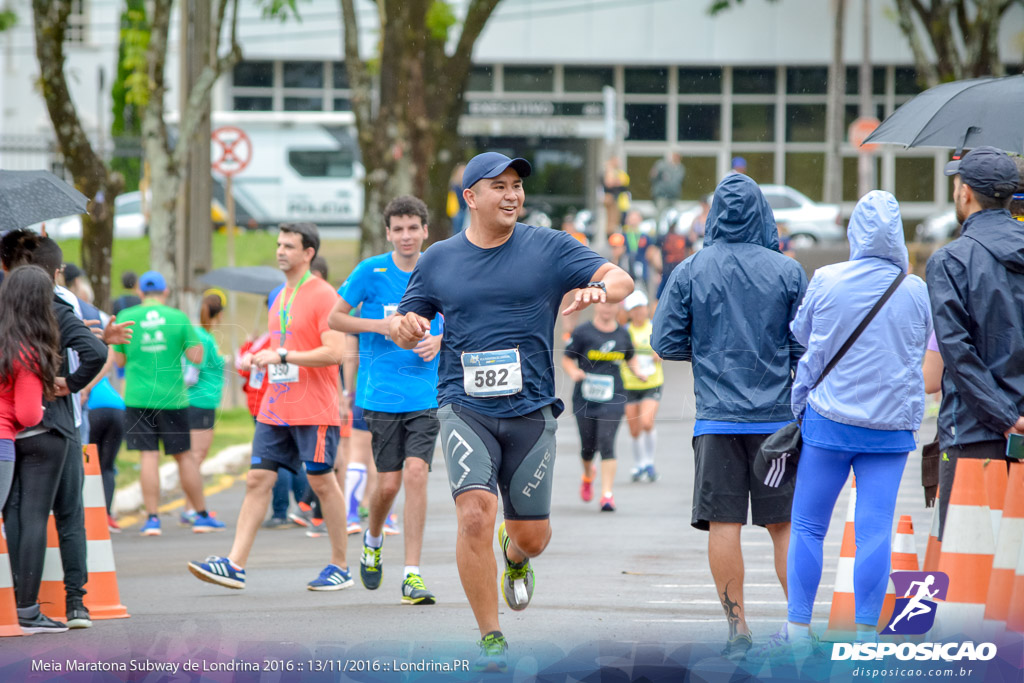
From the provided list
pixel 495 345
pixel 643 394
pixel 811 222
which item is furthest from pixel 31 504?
pixel 811 222

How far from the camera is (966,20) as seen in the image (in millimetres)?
21125

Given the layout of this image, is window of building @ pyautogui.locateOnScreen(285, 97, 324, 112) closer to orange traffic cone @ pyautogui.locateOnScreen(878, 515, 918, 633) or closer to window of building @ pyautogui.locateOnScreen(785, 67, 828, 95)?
window of building @ pyautogui.locateOnScreen(785, 67, 828, 95)

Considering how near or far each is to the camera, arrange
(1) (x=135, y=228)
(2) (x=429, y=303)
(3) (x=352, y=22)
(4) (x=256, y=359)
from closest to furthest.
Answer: (2) (x=429, y=303)
(4) (x=256, y=359)
(3) (x=352, y=22)
(1) (x=135, y=228)

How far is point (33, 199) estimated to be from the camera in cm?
673

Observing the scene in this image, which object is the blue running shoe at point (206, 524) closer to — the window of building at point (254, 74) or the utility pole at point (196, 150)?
the utility pole at point (196, 150)

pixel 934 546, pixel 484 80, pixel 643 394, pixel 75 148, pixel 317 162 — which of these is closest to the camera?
pixel 934 546

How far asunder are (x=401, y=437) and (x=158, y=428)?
329 centimetres

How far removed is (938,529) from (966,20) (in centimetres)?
1706

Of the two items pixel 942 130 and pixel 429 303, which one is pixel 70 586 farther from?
pixel 942 130

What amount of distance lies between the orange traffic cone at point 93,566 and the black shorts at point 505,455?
243cm

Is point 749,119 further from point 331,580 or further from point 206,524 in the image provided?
point 331,580

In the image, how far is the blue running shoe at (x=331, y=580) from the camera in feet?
26.1

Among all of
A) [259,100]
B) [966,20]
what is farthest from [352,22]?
[259,100]

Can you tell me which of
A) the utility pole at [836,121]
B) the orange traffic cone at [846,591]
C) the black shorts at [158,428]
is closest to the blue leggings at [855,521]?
the orange traffic cone at [846,591]
